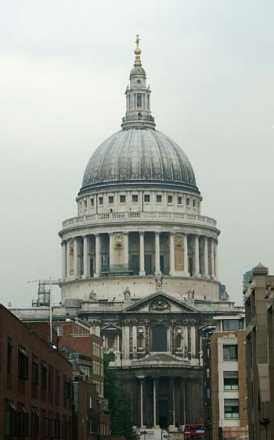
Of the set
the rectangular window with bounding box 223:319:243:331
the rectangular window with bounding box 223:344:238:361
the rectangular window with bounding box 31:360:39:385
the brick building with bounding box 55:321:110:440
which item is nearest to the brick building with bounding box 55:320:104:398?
the brick building with bounding box 55:321:110:440

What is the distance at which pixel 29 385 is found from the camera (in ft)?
221

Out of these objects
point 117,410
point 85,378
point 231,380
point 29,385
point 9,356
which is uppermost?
point 117,410

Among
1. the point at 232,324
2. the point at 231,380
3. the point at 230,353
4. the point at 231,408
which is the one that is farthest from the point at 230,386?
the point at 232,324

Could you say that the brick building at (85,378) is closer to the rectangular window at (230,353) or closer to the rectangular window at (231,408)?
the rectangular window at (231,408)

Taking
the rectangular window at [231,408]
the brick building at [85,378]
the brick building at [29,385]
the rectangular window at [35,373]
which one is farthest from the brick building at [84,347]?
the rectangular window at [35,373]

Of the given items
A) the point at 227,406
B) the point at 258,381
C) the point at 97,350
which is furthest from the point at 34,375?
the point at 97,350

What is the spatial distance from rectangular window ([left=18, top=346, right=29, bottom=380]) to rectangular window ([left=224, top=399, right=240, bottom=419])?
1867 inches

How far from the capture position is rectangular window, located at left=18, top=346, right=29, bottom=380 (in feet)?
208

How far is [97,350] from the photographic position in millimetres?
138000

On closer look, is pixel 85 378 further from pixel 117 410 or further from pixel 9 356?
pixel 9 356

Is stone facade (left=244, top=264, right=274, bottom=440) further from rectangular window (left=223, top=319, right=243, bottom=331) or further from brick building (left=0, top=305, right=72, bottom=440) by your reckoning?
rectangular window (left=223, top=319, right=243, bottom=331)

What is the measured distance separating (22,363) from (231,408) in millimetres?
50048

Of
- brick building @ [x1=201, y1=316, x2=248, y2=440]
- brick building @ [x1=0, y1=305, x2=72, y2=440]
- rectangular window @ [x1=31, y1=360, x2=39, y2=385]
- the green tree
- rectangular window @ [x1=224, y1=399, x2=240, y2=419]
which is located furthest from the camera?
the green tree

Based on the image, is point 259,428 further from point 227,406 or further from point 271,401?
point 227,406
